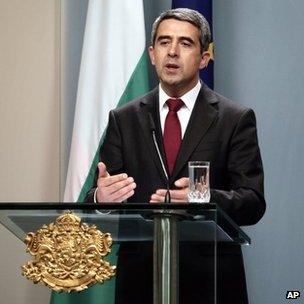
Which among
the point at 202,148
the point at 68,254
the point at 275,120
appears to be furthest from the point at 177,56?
the point at 275,120

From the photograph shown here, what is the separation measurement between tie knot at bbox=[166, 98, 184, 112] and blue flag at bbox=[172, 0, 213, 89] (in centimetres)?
119

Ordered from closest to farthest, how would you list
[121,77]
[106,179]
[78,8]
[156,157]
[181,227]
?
[181,227] < [106,179] < [156,157] < [121,77] < [78,8]

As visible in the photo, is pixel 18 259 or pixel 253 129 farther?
pixel 253 129

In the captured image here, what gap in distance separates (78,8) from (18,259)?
277 cm

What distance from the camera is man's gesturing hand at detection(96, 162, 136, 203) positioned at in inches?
104

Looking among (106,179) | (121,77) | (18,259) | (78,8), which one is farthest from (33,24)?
(18,259)

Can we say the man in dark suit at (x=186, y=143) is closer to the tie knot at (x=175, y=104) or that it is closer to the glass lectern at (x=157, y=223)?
the tie knot at (x=175, y=104)

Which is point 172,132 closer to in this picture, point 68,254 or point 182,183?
point 182,183

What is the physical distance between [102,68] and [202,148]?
153cm

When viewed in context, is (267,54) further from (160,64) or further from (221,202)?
(221,202)

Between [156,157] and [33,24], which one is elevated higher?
[33,24]

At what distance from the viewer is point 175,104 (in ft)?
10.8

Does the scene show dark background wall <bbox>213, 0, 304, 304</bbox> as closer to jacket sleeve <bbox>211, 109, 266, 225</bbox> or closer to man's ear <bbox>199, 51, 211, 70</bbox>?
man's ear <bbox>199, 51, 211, 70</bbox>

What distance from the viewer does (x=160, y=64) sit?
10.7ft
